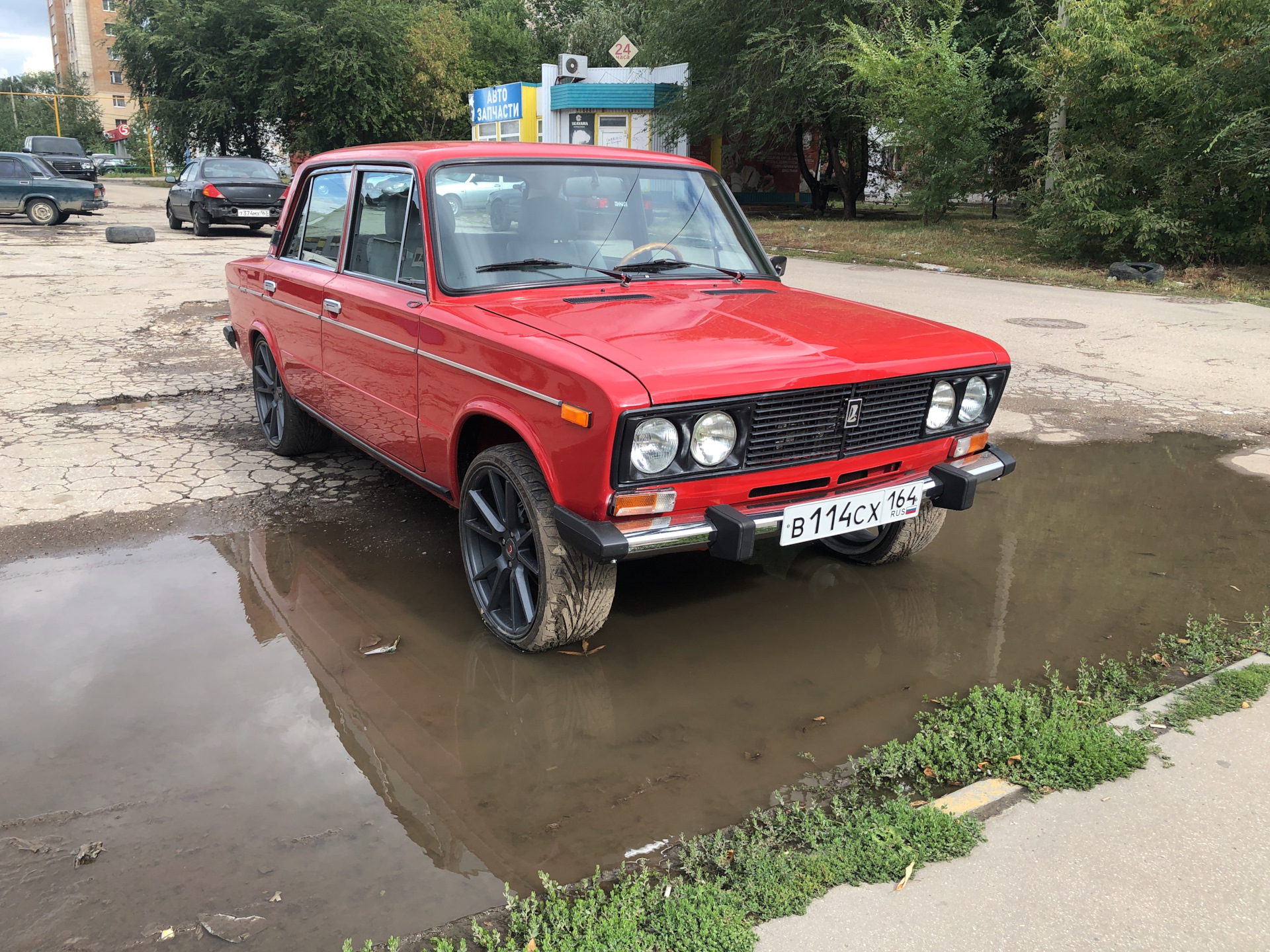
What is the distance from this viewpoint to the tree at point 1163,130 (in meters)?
13.8

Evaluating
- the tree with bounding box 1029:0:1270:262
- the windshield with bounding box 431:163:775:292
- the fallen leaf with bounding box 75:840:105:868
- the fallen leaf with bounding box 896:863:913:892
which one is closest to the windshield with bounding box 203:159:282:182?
the tree with bounding box 1029:0:1270:262

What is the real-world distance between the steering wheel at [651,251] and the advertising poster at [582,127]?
29861 mm

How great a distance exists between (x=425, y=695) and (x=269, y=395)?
10.8 feet

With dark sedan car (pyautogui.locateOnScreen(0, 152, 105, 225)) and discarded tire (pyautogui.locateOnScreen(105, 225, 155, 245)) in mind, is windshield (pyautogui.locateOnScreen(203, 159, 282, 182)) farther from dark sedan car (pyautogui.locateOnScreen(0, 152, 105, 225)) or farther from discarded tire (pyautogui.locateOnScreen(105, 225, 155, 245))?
dark sedan car (pyautogui.locateOnScreen(0, 152, 105, 225))

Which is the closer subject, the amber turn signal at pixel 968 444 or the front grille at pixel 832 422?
the front grille at pixel 832 422

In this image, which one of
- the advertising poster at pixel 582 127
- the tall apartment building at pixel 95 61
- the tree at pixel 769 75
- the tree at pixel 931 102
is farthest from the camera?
the tall apartment building at pixel 95 61

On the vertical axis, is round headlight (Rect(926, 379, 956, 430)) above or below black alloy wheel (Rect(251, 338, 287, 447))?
above

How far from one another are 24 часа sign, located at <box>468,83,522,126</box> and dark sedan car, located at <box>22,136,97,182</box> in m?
13.9

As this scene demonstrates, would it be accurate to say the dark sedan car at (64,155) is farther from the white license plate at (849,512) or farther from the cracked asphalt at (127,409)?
the white license plate at (849,512)

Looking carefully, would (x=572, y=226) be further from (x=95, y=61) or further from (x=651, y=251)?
(x=95, y=61)

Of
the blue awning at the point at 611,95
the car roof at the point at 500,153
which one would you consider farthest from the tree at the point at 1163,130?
the blue awning at the point at 611,95

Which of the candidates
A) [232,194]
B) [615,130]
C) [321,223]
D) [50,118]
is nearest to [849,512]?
[321,223]

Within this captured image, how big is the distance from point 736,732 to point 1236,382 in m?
7.31

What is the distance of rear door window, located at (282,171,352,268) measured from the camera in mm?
4660
